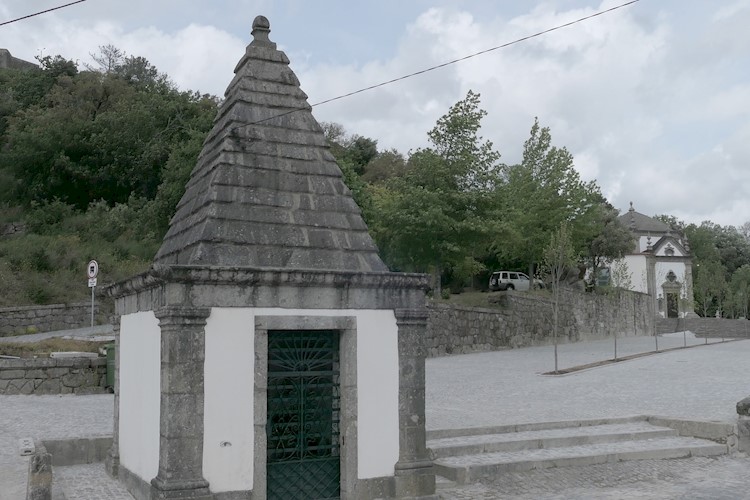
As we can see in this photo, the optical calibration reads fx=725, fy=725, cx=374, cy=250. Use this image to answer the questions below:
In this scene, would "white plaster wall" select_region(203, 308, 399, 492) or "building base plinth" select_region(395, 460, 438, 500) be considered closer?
"white plaster wall" select_region(203, 308, 399, 492)

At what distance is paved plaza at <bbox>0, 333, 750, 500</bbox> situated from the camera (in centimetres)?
875

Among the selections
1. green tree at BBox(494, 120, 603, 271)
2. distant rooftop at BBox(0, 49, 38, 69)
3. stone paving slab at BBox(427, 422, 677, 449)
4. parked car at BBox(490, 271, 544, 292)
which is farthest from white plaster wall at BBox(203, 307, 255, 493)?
distant rooftop at BBox(0, 49, 38, 69)

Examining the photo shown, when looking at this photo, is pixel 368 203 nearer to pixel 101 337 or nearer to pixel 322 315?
pixel 101 337

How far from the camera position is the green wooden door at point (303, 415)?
717cm

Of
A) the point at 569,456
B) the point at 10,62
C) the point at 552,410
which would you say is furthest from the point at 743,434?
the point at 10,62

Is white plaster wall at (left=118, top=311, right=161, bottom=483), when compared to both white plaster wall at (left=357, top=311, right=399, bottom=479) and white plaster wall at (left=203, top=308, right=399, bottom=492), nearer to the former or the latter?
white plaster wall at (left=203, top=308, right=399, bottom=492)

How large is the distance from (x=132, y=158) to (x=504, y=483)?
32.4m

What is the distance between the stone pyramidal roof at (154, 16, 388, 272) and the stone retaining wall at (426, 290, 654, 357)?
57.6 ft

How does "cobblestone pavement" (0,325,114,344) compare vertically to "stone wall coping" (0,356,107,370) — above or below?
above

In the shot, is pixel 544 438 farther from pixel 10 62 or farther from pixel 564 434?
pixel 10 62

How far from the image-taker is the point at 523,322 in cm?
3145

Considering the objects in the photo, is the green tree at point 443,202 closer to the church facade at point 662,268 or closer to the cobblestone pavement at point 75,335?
the cobblestone pavement at point 75,335

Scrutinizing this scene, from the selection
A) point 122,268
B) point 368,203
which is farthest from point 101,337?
point 368,203

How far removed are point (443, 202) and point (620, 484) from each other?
64.9ft
